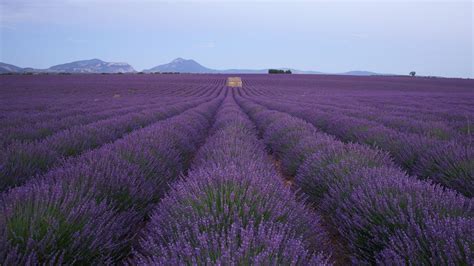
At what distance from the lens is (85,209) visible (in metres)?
Result: 1.96

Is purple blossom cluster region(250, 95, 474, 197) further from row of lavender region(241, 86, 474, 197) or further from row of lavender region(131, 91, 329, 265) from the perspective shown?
row of lavender region(131, 91, 329, 265)

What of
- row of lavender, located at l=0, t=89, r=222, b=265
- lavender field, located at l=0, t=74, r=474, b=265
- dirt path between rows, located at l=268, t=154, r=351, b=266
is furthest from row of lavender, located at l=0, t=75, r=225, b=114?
dirt path between rows, located at l=268, t=154, r=351, b=266

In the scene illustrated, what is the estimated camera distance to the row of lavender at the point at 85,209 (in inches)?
63.7

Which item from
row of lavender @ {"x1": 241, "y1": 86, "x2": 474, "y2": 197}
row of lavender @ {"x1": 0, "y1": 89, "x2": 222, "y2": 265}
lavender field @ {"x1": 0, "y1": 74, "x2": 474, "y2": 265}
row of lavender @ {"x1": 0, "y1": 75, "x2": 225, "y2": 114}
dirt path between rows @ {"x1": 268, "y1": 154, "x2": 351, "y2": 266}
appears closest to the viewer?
lavender field @ {"x1": 0, "y1": 74, "x2": 474, "y2": 265}

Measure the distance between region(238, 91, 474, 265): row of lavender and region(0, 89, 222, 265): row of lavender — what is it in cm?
143

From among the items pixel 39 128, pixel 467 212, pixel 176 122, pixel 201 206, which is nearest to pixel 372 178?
pixel 467 212

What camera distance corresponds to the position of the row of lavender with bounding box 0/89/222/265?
1617 millimetres

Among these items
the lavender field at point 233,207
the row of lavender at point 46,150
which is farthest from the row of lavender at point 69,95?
the lavender field at point 233,207

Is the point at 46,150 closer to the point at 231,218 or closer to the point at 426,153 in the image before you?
the point at 231,218

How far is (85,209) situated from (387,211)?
70.9 inches

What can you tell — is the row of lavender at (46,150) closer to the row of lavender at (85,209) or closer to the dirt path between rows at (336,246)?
the row of lavender at (85,209)

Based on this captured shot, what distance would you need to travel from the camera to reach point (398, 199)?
6.75 ft

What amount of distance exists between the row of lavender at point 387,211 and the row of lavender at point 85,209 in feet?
4.68

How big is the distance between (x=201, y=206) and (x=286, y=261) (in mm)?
752
